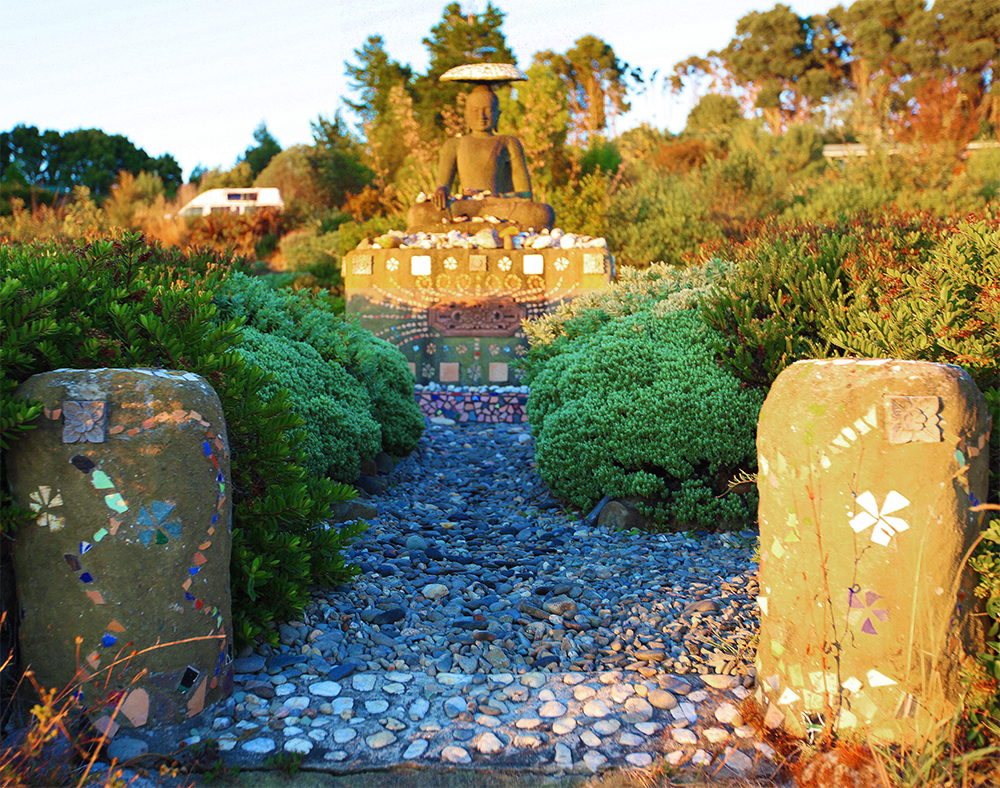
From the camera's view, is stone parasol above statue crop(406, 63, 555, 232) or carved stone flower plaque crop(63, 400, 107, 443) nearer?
carved stone flower plaque crop(63, 400, 107, 443)

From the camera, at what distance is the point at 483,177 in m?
11.6

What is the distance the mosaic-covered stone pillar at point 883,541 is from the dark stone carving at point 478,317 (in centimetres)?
736

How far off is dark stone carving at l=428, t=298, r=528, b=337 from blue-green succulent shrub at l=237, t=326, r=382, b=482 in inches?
157

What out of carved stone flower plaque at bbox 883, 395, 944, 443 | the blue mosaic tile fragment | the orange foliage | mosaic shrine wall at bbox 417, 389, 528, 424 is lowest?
mosaic shrine wall at bbox 417, 389, 528, 424

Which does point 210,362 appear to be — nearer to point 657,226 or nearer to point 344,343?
point 344,343

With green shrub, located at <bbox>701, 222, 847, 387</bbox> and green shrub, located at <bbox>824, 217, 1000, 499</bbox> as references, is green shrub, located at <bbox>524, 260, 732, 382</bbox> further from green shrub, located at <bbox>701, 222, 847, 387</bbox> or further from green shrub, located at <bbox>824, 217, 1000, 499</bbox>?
green shrub, located at <bbox>824, 217, 1000, 499</bbox>

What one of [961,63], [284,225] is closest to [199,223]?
[284,225]

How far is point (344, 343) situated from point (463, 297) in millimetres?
3896

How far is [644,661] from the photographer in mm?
2914

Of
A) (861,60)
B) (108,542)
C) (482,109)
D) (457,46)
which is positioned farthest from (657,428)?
(861,60)

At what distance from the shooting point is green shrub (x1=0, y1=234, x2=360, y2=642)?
2672 millimetres

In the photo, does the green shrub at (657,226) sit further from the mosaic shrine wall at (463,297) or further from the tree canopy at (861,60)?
the tree canopy at (861,60)

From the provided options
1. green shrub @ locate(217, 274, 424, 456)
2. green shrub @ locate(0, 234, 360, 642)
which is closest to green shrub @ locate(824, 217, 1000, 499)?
green shrub @ locate(0, 234, 360, 642)

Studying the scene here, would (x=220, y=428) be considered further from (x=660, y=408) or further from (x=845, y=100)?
(x=845, y=100)
